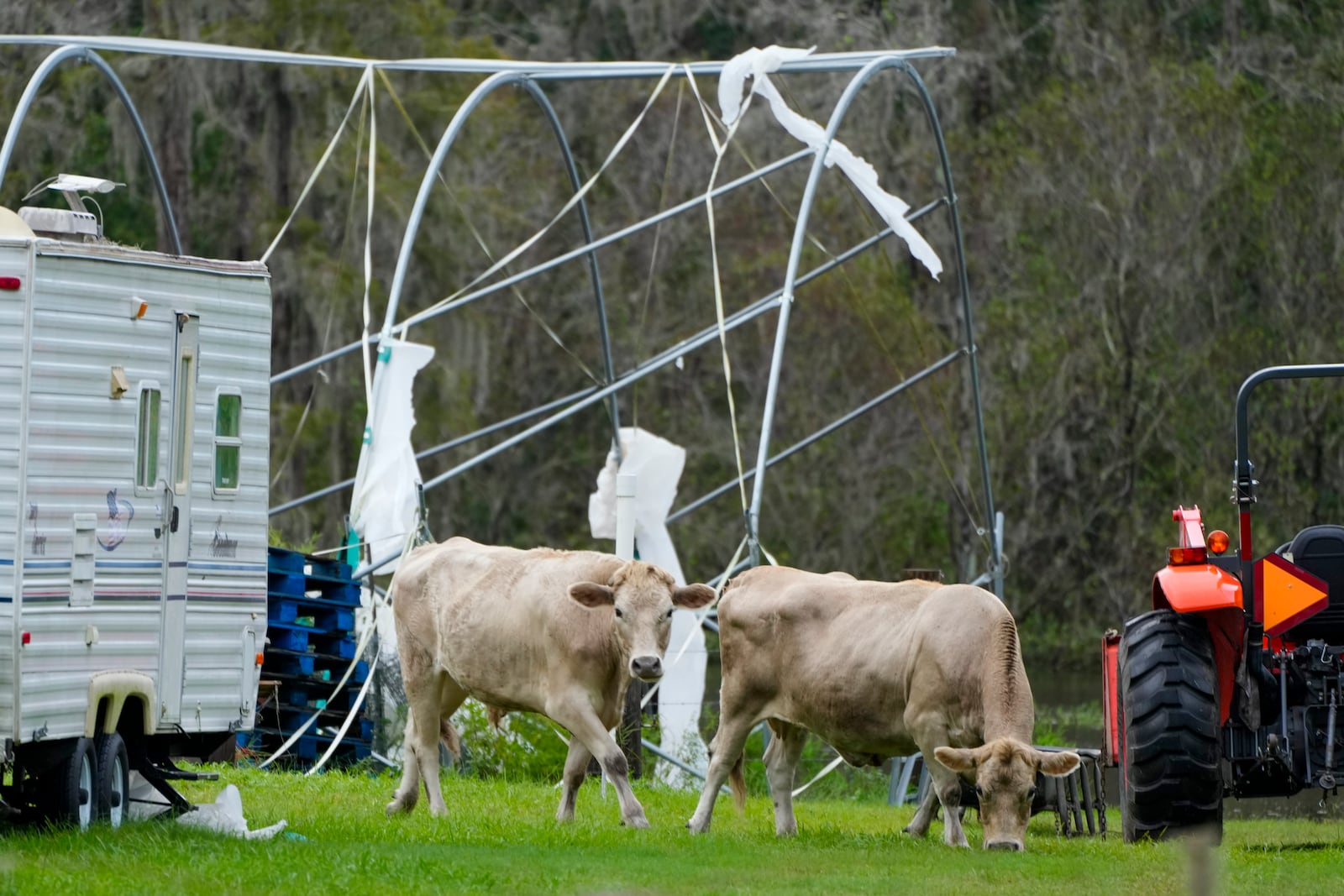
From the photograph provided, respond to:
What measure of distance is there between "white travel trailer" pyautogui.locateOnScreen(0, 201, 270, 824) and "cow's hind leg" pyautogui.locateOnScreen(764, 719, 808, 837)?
287cm

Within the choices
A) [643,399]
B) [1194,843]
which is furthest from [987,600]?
[643,399]

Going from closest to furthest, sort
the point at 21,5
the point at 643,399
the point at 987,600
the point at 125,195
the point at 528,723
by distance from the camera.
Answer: the point at 987,600 < the point at 528,723 < the point at 21,5 < the point at 125,195 < the point at 643,399

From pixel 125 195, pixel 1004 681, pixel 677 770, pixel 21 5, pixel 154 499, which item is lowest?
pixel 677 770

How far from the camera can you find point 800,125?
18375 millimetres

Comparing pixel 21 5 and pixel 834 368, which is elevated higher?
pixel 21 5

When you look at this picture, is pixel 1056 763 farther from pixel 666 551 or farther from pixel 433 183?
pixel 433 183

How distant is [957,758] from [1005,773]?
239 millimetres

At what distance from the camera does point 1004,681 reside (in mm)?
10570

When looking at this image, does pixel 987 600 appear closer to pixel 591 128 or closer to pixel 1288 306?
pixel 1288 306

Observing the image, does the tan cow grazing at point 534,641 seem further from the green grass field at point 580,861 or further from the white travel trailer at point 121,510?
the white travel trailer at point 121,510

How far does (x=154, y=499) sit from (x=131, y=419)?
44cm

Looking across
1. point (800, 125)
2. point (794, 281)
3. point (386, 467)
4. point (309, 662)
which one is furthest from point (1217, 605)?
point (800, 125)

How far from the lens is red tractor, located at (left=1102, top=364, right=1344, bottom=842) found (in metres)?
9.81

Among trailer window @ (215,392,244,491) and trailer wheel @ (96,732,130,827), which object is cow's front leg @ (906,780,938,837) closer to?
trailer window @ (215,392,244,491)
